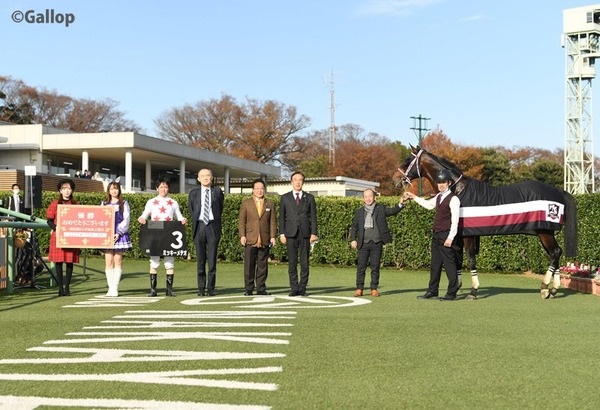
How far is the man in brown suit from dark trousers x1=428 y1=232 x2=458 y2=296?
2.51 meters

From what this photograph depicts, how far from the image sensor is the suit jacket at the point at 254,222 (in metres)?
11.6

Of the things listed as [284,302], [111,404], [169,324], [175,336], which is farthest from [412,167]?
[111,404]

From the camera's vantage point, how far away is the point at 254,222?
1159cm

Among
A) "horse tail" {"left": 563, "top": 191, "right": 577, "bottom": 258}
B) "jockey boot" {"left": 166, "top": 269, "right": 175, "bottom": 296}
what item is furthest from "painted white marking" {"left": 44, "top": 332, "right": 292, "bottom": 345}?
"horse tail" {"left": 563, "top": 191, "right": 577, "bottom": 258}

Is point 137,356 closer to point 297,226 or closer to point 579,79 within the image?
point 297,226

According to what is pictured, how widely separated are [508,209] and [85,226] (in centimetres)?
648

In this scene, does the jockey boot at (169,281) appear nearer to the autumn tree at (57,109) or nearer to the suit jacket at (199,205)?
the suit jacket at (199,205)

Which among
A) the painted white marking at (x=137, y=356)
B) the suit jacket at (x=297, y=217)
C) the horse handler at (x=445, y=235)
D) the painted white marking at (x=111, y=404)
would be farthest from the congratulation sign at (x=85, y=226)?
the painted white marking at (x=111, y=404)

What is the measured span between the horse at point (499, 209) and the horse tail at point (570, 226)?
445 millimetres

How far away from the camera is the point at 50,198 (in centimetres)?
2264

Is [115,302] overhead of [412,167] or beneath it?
beneath

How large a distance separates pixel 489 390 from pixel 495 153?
65510 mm

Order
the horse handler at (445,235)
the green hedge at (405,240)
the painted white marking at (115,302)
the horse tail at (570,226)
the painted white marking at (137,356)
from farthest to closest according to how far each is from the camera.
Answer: the green hedge at (405,240) → the horse tail at (570,226) → the horse handler at (445,235) → the painted white marking at (115,302) → the painted white marking at (137,356)

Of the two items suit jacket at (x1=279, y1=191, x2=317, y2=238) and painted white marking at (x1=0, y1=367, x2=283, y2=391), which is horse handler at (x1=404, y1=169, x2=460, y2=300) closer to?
suit jacket at (x1=279, y1=191, x2=317, y2=238)
